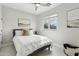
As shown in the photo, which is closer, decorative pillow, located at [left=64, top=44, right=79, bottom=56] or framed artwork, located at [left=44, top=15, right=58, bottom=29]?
decorative pillow, located at [left=64, top=44, right=79, bottom=56]

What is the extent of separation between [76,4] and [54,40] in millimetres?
650

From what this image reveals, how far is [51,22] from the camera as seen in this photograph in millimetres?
1383

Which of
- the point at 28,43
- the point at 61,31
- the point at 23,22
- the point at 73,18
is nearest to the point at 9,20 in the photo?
the point at 23,22

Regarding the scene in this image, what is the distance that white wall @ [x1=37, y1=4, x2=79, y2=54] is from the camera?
124 cm

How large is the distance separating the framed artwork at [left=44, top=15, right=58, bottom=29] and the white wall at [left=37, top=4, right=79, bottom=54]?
62 mm

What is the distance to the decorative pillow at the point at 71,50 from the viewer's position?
4.02 ft

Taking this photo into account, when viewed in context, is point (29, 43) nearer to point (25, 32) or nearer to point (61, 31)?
point (25, 32)

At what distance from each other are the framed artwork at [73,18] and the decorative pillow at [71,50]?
315 mm

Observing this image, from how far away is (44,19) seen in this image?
1416 mm

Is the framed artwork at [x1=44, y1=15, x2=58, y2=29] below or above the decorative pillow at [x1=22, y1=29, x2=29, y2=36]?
above

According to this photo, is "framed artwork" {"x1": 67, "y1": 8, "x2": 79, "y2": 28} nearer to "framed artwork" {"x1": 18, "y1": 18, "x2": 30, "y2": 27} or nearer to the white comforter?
the white comforter

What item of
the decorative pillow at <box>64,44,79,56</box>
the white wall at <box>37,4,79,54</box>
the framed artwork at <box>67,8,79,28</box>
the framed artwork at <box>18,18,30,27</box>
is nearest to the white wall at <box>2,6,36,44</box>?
the framed artwork at <box>18,18,30,27</box>

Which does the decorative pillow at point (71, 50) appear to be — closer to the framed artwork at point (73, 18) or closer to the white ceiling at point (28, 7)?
the framed artwork at point (73, 18)

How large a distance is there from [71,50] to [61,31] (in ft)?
1.06
